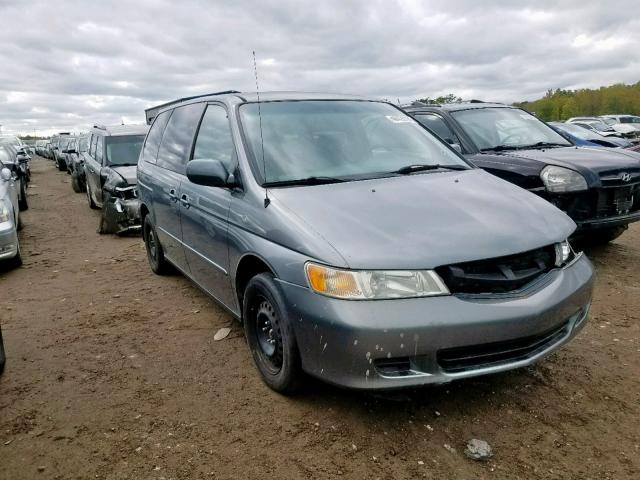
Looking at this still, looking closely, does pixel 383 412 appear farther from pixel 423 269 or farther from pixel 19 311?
pixel 19 311

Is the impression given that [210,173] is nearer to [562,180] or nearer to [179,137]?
[179,137]

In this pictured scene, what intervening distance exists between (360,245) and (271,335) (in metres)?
0.88

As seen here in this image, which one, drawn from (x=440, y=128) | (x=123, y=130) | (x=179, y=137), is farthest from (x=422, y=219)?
(x=123, y=130)

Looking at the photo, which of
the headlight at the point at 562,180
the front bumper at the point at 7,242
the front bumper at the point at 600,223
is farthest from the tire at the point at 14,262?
the front bumper at the point at 600,223

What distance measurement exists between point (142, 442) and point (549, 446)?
2004 millimetres

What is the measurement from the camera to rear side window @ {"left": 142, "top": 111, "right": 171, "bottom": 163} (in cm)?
516

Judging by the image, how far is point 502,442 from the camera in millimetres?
2566

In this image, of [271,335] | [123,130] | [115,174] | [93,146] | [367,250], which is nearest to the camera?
[367,250]

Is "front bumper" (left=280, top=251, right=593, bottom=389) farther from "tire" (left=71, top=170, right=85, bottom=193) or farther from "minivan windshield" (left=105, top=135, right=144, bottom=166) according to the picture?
"tire" (left=71, top=170, right=85, bottom=193)

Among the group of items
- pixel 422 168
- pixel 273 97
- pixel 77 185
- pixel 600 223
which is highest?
pixel 273 97

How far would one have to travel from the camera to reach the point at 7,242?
6.13 m

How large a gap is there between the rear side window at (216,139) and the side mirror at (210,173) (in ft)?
0.52

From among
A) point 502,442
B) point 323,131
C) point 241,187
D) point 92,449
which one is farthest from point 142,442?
point 323,131

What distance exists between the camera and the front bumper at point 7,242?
20.0 feet
